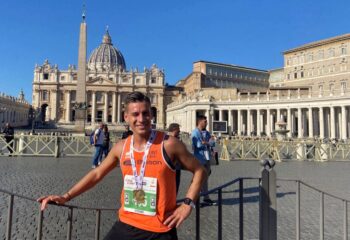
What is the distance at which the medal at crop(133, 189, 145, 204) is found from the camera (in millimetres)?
2016

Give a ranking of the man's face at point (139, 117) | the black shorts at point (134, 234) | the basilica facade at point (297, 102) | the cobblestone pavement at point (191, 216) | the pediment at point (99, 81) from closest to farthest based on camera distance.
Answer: the black shorts at point (134, 234), the man's face at point (139, 117), the cobblestone pavement at point (191, 216), the basilica facade at point (297, 102), the pediment at point (99, 81)

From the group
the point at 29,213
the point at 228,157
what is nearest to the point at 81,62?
the point at 228,157

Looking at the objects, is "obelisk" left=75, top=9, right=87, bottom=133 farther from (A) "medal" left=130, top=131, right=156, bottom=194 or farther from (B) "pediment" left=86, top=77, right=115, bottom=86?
(B) "pediment" left=86, top=77, right=115, bottom=86

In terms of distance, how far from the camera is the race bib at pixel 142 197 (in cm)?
199

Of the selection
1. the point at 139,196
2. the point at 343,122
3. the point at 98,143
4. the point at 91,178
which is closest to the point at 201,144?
the point at 91,178

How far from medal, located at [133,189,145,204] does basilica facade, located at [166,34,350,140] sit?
4187cm

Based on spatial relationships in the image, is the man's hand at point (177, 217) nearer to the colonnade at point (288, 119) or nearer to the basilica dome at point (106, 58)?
the colonnade at point (288, 119)

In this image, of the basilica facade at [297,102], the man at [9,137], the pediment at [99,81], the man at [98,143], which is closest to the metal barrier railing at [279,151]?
the man at [98,143]

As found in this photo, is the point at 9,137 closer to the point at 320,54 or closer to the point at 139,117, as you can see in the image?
the point at 139,117

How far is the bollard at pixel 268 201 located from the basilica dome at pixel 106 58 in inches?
3963

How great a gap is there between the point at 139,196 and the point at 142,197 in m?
0.02

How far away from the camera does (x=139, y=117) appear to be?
2158mm

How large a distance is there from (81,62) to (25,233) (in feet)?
78.4

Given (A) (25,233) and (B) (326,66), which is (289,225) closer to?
(A) (25,233)
